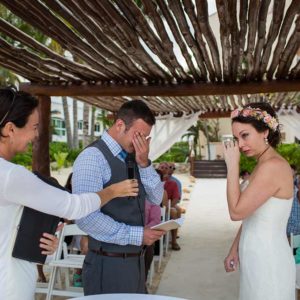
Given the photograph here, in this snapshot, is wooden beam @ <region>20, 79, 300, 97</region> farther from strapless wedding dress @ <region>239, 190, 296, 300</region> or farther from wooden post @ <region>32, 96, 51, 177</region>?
strapless wedding dress @ <region>239, 190, 296, 300</region>

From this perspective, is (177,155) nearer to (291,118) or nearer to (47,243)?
(291,118)

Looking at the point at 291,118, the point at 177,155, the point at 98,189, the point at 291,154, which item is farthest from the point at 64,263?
the point at 177,155

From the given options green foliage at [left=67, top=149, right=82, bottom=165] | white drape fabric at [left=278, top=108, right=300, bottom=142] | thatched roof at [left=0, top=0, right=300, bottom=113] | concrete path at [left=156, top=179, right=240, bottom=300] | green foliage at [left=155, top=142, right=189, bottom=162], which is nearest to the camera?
thatched roof at [left=0, top=0, right=300, bottom=113]

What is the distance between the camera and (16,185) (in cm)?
166

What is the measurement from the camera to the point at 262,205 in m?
2.45

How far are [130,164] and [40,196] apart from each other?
0.76 meters

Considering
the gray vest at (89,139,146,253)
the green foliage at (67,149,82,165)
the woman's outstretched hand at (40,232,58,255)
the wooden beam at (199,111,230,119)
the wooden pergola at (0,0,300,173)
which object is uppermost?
the wooden beam at (199,111,230,119)

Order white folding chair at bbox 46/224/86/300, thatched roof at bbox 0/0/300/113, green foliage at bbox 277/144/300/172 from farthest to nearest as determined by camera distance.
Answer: green foliage at bbox 277/144/300/172, white folding chair at bbox 46/224/86/300, thatched roof at bbox 0/0/300/113

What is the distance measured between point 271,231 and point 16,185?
1.55 m

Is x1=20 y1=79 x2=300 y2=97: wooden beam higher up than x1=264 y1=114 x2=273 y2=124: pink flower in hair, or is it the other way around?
x1=20 y1=79 x2=300 y2=97: wooden beam

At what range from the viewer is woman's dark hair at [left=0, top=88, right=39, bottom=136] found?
1.76 meters

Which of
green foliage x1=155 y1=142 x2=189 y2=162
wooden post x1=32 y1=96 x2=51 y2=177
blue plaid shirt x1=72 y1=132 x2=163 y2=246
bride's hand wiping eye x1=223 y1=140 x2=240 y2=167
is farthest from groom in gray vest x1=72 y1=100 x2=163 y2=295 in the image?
green foliage x1=155 y1=142 x2=189 y2=162

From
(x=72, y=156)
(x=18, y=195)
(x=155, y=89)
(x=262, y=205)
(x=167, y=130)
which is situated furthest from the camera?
(x=72, y=156)

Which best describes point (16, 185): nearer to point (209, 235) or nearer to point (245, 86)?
point (245, 86)
